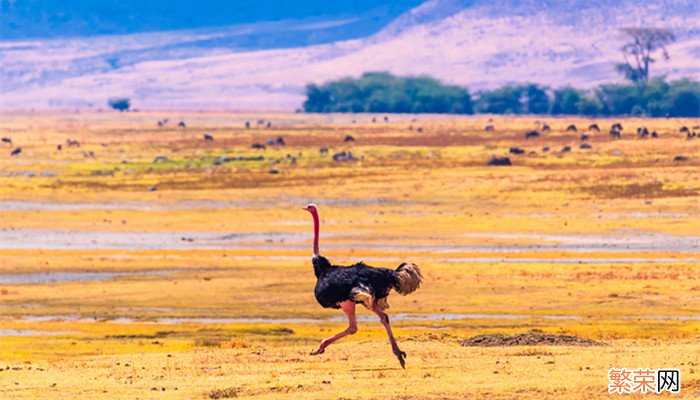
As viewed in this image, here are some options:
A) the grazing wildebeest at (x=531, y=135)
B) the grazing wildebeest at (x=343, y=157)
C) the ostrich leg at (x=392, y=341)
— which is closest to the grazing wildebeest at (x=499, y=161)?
the grazing wildebeest at (x=343, y=157)

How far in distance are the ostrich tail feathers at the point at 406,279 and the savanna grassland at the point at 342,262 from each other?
959 mm

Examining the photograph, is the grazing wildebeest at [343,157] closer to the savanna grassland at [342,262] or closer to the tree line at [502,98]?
the savanna grassland at [342,262]

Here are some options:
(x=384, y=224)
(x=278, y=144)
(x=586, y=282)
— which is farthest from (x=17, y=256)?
(x=278, y=144)

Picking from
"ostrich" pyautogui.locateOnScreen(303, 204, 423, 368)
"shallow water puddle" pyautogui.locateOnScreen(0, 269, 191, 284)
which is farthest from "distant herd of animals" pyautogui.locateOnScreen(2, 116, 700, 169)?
"ostrich" pyautogui.locateOnScreen(303, 204, 423, 368)

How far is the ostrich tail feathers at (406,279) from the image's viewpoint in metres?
19.3

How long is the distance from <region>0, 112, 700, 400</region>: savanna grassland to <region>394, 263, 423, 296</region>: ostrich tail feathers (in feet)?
3.14

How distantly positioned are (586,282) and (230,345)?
41.5ft

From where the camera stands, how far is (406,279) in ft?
63.3

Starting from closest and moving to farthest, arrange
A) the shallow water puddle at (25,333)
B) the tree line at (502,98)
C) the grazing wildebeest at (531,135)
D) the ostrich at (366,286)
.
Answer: the ostrich at (366,286), the shallow water puddle at (25,333), the grazing wildebeest at (531,135), the tree line at (502,98)

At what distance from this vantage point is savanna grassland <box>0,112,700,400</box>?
19000 mm

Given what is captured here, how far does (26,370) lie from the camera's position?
20.9 metres

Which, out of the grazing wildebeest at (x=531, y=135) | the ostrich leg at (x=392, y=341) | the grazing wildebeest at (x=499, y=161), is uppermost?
the ostrich leg at (x=392, y=341)

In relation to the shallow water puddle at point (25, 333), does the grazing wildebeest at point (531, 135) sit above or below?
below

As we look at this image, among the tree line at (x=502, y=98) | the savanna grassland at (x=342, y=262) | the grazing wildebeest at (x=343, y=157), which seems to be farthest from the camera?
the tree line at (x=502, y=98)
